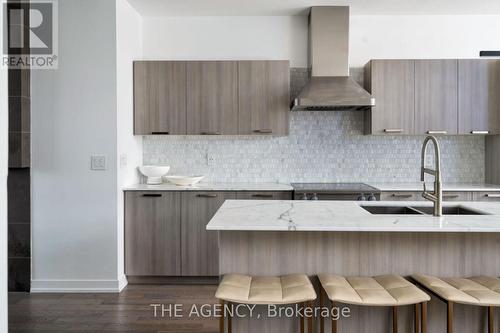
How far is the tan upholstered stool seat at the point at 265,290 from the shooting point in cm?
186

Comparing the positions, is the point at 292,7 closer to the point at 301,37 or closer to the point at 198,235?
the point at 301,37

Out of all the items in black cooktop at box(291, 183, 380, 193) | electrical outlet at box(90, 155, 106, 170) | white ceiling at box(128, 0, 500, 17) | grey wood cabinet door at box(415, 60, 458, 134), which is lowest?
black cooktop at box(291, 183, 380, 193)

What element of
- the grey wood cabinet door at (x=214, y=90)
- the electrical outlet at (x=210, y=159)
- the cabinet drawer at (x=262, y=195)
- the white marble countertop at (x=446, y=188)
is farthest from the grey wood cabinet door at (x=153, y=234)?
the white marble countertop at (x=446, y=188)

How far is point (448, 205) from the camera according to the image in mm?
2779

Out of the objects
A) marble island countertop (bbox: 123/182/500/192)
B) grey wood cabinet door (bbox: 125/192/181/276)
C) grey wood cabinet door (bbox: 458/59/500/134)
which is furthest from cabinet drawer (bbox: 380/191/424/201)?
grey wood cabinet door (bbox: 125/192/181/276)

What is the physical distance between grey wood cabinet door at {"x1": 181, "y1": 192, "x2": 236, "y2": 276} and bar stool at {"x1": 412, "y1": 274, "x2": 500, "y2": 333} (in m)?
2.22

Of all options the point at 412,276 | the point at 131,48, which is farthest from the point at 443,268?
the point at 131,48

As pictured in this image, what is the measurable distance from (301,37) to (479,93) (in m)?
1.96

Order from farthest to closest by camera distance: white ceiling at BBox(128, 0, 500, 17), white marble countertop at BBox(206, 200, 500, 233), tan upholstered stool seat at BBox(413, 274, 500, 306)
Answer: white ceiling at BBox(128, 0, 500, 17) → white marble countertop at BBox(206, 200, 500, 233) → tan upholstered stool seat at BBox(413, 274, 500, 306)

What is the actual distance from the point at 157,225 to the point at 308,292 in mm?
2405

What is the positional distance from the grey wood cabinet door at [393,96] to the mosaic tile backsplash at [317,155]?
38cm

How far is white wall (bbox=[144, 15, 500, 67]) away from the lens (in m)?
4.51

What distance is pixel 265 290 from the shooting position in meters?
1.96

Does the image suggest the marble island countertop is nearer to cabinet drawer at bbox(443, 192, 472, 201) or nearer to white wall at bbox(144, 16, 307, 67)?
cabinet drawer at bbox(443, 192, 472, 201)
